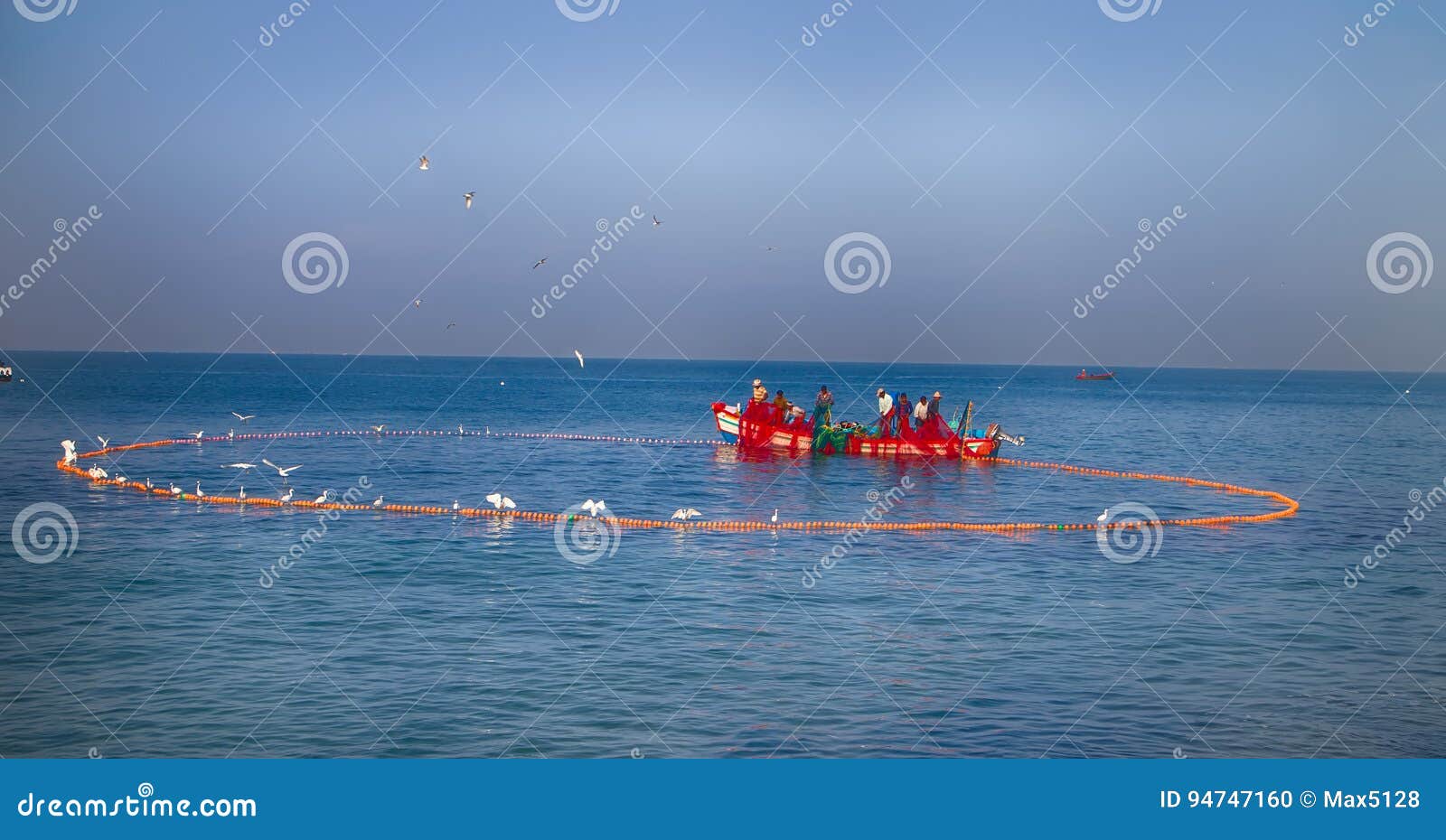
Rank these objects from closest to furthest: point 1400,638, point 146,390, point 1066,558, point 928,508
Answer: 1. point 1400,638
2. point 1066,558
3. point 928,508
4. point 146,390

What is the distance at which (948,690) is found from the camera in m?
14.5

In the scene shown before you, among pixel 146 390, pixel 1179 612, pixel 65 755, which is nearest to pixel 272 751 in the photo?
pixel 65 755

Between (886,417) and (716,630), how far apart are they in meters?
27.5

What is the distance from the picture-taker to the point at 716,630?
17422 millimetres

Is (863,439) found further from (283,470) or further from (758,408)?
(283,470)

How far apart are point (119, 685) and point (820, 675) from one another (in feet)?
28.5

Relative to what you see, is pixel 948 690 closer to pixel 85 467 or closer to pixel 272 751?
pixel 272 751
